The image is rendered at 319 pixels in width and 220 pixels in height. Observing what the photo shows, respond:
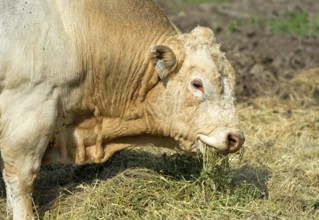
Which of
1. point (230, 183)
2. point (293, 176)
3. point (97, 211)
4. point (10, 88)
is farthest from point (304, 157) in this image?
point (10, 88)

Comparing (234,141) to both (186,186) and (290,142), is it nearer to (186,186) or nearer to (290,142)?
(186,186)

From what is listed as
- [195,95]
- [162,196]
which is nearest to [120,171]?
[162,196]

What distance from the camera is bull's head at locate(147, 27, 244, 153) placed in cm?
738

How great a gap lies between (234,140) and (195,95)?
60cm

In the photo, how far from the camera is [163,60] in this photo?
7.41m

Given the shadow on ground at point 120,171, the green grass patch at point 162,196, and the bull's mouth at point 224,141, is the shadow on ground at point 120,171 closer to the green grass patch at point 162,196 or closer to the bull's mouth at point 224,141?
the green grass patch at point 162,196

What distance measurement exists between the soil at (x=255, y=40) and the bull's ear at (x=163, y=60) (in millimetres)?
4951

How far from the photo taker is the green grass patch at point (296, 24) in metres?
16.3

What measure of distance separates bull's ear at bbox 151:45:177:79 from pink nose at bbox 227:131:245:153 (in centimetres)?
91

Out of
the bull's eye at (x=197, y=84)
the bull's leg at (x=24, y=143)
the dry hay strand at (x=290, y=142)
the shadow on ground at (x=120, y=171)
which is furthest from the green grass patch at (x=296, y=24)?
the bull's leg at (x=24, y=143)

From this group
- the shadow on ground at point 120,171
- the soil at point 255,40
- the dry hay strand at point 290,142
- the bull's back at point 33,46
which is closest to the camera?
the bull's back at point 33,46

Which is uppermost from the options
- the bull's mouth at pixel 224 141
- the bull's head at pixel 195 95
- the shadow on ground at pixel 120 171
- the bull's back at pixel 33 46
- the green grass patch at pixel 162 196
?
the bull's back at pixel 33 46

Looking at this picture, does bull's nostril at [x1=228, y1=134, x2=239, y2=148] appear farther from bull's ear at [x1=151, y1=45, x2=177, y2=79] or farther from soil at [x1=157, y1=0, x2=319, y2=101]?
soil at [x1=157, y1=0, x2=319, y2=101]

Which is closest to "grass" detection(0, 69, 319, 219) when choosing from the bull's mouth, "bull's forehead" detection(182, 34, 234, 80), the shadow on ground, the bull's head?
the shadow on ground
